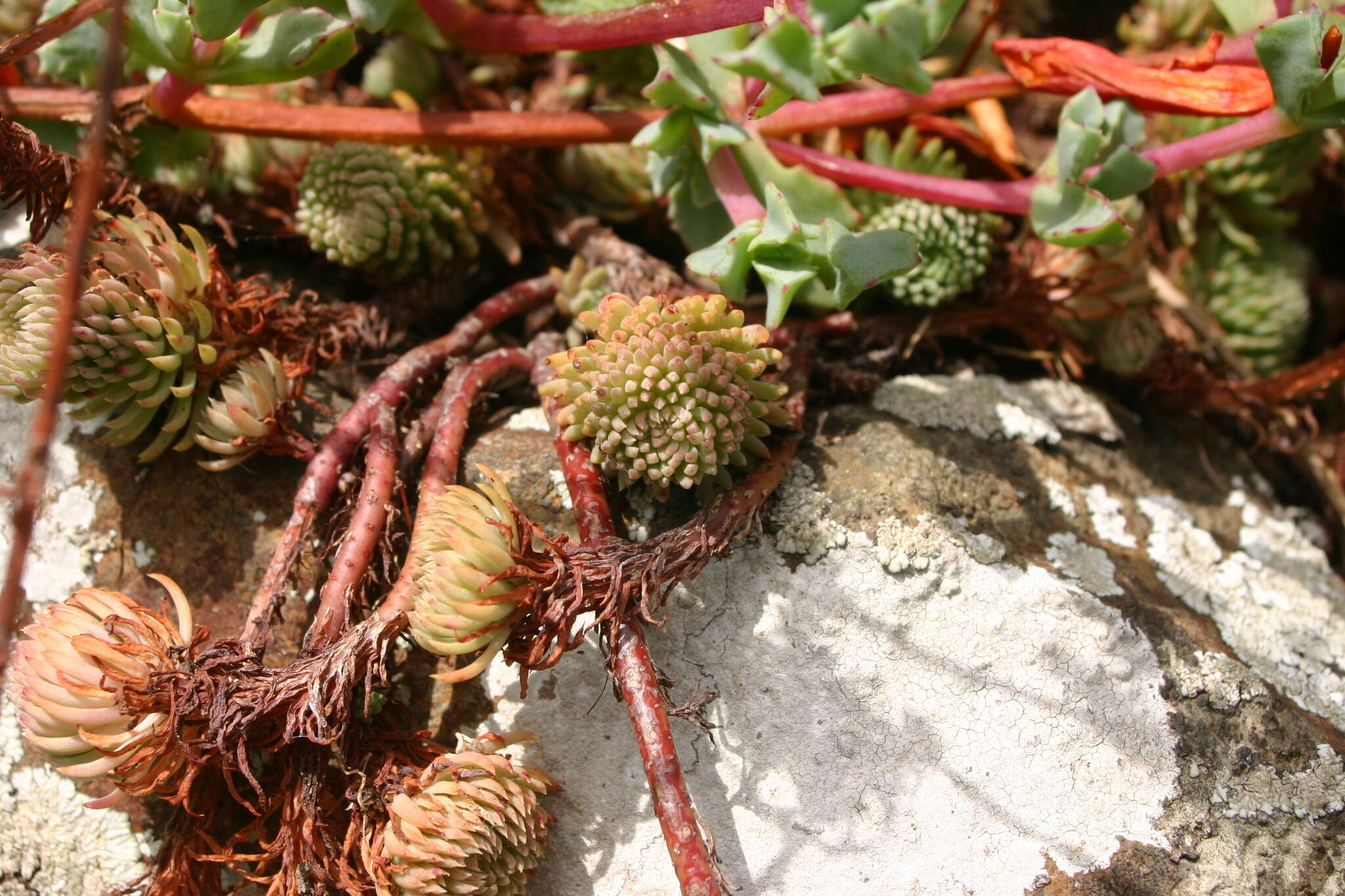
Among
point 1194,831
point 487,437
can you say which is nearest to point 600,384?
point 487,437

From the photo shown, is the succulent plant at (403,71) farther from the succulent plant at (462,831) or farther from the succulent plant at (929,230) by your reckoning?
the succulent plant at (462,831)

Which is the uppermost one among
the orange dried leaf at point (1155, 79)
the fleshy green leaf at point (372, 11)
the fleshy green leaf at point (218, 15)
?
the fleshy green leaf at point (218, 15)

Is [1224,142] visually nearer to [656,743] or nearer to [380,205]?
[656,743]

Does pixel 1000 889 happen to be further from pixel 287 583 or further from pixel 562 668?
pixel 287 583

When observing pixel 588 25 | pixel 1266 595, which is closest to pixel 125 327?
pixel 588 25

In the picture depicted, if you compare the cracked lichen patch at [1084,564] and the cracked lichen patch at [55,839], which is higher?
the cracked lichen patch at [1084,564]

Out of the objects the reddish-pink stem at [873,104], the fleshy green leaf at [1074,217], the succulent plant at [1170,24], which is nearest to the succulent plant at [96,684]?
the reddish-pink stem at [873,104]
